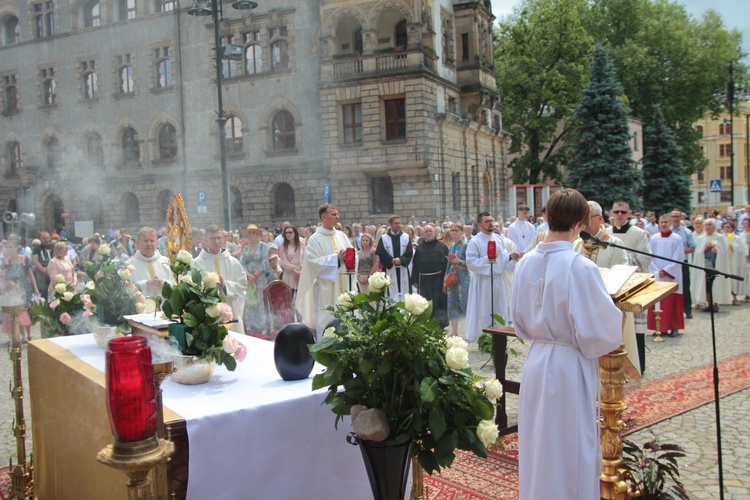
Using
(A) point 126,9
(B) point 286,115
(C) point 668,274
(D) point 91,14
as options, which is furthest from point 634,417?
(B) point 286,115

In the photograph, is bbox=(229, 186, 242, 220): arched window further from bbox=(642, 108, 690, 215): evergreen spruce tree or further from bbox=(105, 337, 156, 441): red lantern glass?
bbox=(105, 337, 156, 441): red lantern glass

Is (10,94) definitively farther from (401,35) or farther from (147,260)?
(147,260)

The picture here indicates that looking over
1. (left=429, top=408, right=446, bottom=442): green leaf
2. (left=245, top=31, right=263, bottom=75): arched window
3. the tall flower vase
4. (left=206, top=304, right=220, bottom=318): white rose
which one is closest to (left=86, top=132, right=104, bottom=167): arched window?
(left=245, top=31, right=263, bottom=75): arched window

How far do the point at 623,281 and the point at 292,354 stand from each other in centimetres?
198

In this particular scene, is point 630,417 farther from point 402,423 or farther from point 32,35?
point 32,35

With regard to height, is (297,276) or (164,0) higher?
(164,0)

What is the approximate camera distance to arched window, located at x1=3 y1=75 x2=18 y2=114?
2082 centimetres

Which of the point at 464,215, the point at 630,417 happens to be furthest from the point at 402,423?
the point at 464,215

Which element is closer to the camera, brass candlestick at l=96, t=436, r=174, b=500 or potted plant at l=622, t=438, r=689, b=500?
brass candlestick at l=96, t=436, r=174, b=500

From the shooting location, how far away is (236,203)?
111 feet

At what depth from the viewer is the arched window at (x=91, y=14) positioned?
22.9 metres

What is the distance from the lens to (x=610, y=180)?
3200 centimetres

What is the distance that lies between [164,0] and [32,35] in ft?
21.9

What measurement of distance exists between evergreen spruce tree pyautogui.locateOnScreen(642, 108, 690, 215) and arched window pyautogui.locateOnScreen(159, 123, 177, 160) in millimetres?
24543
